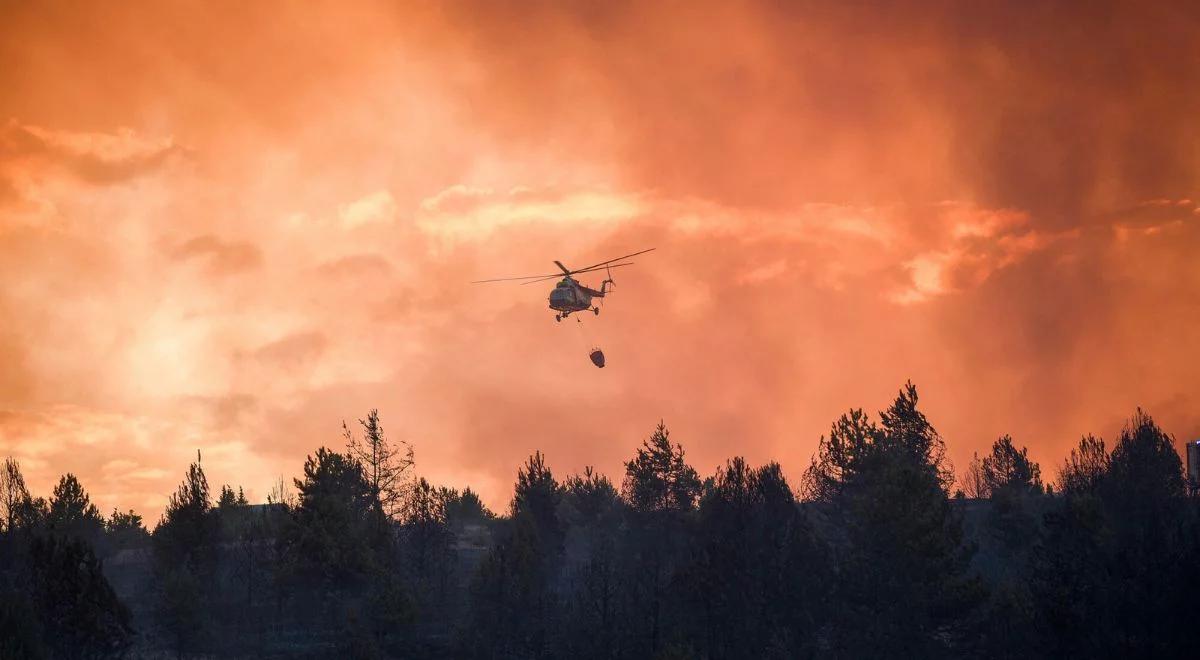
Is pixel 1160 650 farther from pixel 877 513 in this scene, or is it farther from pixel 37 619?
pixel 37 619

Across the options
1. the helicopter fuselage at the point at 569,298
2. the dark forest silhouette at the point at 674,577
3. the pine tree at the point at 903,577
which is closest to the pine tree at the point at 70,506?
the dark forest silhouette at the point at 674,577

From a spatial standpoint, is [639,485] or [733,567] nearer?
[733,567]

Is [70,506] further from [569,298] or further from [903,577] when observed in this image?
[903,577]

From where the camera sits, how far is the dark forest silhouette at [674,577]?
64.9 metres

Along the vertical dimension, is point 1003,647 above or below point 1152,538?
below

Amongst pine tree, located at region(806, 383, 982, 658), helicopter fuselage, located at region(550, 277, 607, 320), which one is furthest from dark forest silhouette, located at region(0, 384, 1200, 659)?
helicopter fuselage, located at region(550, 277, 607, 320)

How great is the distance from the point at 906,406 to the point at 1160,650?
41.2 m

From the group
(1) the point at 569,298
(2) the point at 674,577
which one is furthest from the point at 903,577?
(1) the point at 569,298

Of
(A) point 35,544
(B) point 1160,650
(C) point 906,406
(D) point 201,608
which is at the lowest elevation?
(B) point 1160,650

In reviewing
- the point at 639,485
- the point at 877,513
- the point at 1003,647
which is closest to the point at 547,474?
the point at 639,485

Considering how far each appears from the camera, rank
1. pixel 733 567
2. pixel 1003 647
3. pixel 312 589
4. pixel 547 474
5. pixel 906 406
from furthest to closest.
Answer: pixel 547 474 < pixel 906 406 < pixel 312 589 < pixel 733 567 < pixel 1003 647

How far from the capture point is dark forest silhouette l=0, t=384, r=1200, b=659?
213 feet

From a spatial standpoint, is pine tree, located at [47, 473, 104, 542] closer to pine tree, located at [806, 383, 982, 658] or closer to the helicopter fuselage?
the helicopter fuselage

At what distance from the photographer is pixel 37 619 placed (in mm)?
62188
